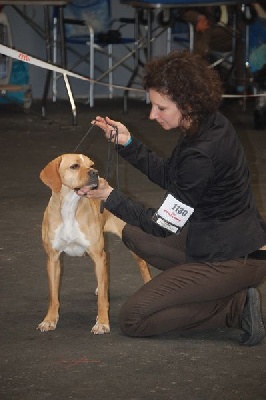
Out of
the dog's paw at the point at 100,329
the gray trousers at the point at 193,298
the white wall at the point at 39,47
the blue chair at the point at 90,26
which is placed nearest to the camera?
the gray trousers at the point at 193,298

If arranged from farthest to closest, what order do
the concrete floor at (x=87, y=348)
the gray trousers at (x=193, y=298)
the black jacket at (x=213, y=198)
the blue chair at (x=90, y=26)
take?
the blue chair at (x=90, y=26), the gray trousers at (x=193, y=298), the black jacket at (x=213, y=198), the concrete floor at (x=87, y=348)

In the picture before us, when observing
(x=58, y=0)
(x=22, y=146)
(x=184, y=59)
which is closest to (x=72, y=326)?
(x=184, y=59)

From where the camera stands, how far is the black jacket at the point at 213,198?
398 centimetres

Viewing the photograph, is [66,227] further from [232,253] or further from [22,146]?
[22,146]

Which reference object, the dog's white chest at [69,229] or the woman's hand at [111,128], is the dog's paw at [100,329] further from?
the woman's hand at [111,128]

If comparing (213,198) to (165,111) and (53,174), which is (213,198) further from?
(53,174)

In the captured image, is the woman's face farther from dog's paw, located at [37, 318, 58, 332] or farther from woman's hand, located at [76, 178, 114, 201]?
dog's paw, located at [37, 318, 58, 332]

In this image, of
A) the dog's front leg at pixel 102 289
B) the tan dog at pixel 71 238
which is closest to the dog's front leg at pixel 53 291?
the tan dog at pixel 71 238

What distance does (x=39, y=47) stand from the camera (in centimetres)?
1119

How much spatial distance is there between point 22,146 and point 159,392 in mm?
5239

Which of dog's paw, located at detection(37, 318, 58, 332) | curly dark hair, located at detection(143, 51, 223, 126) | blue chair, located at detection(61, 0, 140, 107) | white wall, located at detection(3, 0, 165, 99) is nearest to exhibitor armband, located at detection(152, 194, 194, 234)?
curly dark hair, located at detection(143, 51, 223, 126)

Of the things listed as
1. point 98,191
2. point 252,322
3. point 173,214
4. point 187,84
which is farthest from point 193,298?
point 187,84

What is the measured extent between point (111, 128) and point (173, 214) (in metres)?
0.48

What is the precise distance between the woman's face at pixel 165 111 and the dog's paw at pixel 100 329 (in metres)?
0.87
